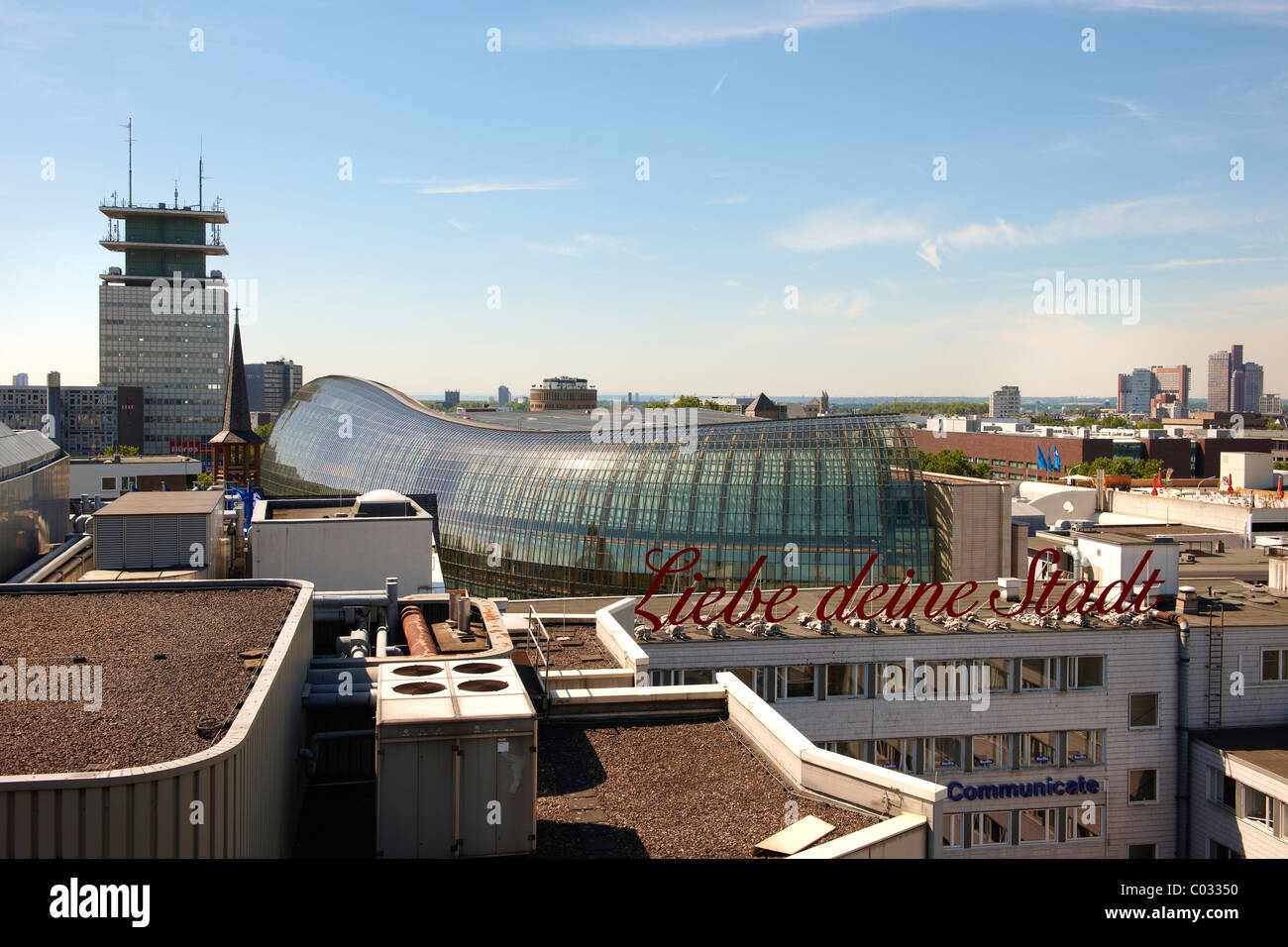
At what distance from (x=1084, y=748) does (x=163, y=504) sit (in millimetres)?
32241

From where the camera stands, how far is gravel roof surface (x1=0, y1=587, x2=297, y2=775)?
10469 millimetres

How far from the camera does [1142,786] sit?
36.4 meters

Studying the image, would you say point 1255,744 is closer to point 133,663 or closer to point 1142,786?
point 1142,786

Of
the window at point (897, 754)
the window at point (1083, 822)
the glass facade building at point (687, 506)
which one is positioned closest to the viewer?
the window at point (897, 754)

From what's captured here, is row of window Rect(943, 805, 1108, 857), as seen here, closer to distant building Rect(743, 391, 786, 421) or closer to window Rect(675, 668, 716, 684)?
window Rect(675, 668, 716, 684)

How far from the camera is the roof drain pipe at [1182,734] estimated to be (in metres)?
36.0

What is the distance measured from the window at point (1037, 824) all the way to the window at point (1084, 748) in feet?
6.56

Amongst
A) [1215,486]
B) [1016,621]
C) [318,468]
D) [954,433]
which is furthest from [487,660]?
[954,433]

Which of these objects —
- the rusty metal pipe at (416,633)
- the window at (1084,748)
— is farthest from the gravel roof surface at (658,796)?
the window at (1084,748)

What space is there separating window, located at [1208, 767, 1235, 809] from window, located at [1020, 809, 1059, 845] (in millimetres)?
5229

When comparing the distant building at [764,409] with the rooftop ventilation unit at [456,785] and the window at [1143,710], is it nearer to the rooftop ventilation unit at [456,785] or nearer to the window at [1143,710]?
the window at [1143,710]
